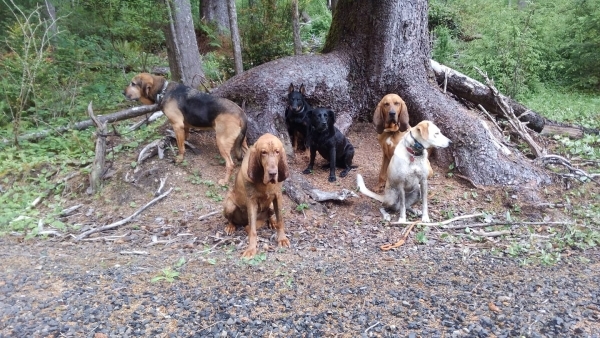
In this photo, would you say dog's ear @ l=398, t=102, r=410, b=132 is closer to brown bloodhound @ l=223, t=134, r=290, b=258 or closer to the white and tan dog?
the white and tan dog

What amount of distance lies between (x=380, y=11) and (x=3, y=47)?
860 cm

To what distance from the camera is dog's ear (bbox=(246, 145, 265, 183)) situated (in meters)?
4.35

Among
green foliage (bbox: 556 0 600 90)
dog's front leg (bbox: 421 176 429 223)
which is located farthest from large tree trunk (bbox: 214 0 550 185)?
green foliage (bbox: 556 0 600 90)

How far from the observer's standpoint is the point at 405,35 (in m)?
7.47

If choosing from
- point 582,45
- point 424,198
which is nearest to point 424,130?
point 424,198

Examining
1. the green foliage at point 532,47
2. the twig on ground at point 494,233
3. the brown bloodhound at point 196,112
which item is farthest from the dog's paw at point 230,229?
the green foliage at point 532,47

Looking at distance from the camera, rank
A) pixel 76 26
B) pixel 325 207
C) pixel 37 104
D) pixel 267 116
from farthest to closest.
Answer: pixel 76 26 < pixel 37 104 < pixel 267 116 < pixel 325 207

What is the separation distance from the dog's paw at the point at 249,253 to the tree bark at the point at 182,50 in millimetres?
6120

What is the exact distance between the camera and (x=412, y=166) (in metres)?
5.34

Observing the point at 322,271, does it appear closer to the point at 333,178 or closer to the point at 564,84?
the point at 333,178

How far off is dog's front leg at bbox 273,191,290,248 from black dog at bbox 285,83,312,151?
97.6 inches

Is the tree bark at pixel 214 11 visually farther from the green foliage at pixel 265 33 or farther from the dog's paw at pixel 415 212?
the dog's paw at pixel 415 212

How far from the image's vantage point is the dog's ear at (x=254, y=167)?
4347 millimetres

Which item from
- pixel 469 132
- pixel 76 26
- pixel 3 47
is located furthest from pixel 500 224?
pixel 3 47
